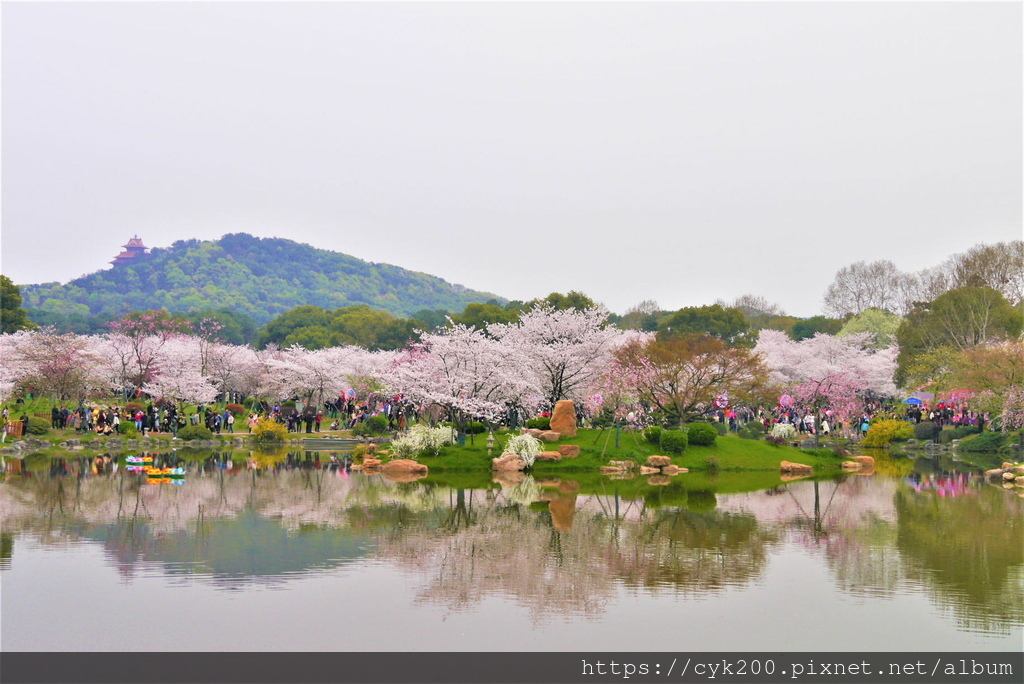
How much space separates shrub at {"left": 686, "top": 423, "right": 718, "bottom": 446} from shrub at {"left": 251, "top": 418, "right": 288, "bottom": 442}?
25412 mm

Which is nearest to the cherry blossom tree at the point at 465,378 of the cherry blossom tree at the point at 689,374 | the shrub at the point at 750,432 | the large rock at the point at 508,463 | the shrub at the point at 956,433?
the large rock at the point at 508,463

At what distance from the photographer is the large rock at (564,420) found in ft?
128

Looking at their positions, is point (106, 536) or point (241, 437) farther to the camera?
point (241, 437)

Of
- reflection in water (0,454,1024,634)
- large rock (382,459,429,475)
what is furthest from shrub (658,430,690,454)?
large rock (382,459,429,475)

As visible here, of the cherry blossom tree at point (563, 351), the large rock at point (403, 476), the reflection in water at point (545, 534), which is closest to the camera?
the reflection in water at point (545, 534)

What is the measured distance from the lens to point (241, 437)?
54.2m

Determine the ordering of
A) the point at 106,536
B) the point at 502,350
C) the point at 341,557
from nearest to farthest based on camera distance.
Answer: the point at 341,557 → the point at 106,536 → the point at 502,350

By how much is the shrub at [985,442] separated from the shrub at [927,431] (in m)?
3.52

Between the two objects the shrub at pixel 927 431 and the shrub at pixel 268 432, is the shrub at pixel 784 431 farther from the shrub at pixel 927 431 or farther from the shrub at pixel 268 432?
the shrub at pixel 268 432

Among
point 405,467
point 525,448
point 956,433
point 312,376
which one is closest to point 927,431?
point 956,433

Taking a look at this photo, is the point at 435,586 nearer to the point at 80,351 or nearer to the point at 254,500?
the point at 254,500

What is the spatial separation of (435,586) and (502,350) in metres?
27.6

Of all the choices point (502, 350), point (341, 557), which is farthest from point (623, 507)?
point (502, 350)

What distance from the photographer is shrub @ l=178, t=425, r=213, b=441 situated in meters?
51.1
